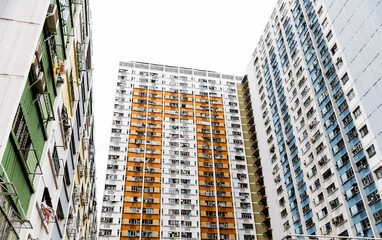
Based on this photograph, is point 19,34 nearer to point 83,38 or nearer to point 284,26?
point 83,38

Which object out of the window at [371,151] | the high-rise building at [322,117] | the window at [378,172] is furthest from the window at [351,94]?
the window at [378,172]

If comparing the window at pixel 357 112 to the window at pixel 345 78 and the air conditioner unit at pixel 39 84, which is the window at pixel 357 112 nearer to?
the window at pixel 345 78

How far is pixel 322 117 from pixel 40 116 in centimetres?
3940

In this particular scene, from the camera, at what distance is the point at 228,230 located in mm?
60781

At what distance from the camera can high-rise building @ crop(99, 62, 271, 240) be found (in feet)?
198

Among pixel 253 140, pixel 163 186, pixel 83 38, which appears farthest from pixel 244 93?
pixel 83 38

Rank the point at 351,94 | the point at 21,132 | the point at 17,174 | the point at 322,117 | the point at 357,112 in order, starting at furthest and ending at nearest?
the point at 322,117
the point at 351,94
the point at 357,112
the point at 21,132
the point at 17,174

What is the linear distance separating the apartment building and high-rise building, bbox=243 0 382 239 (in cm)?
2734

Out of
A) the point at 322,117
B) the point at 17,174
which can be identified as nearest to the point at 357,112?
the point at 322,117

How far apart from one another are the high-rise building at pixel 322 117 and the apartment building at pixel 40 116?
2734 centimetres

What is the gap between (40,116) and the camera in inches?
625

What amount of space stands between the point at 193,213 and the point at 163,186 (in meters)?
7.05

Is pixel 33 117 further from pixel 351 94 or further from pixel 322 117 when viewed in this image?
pixel 322 117

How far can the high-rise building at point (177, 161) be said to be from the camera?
60375 mm
